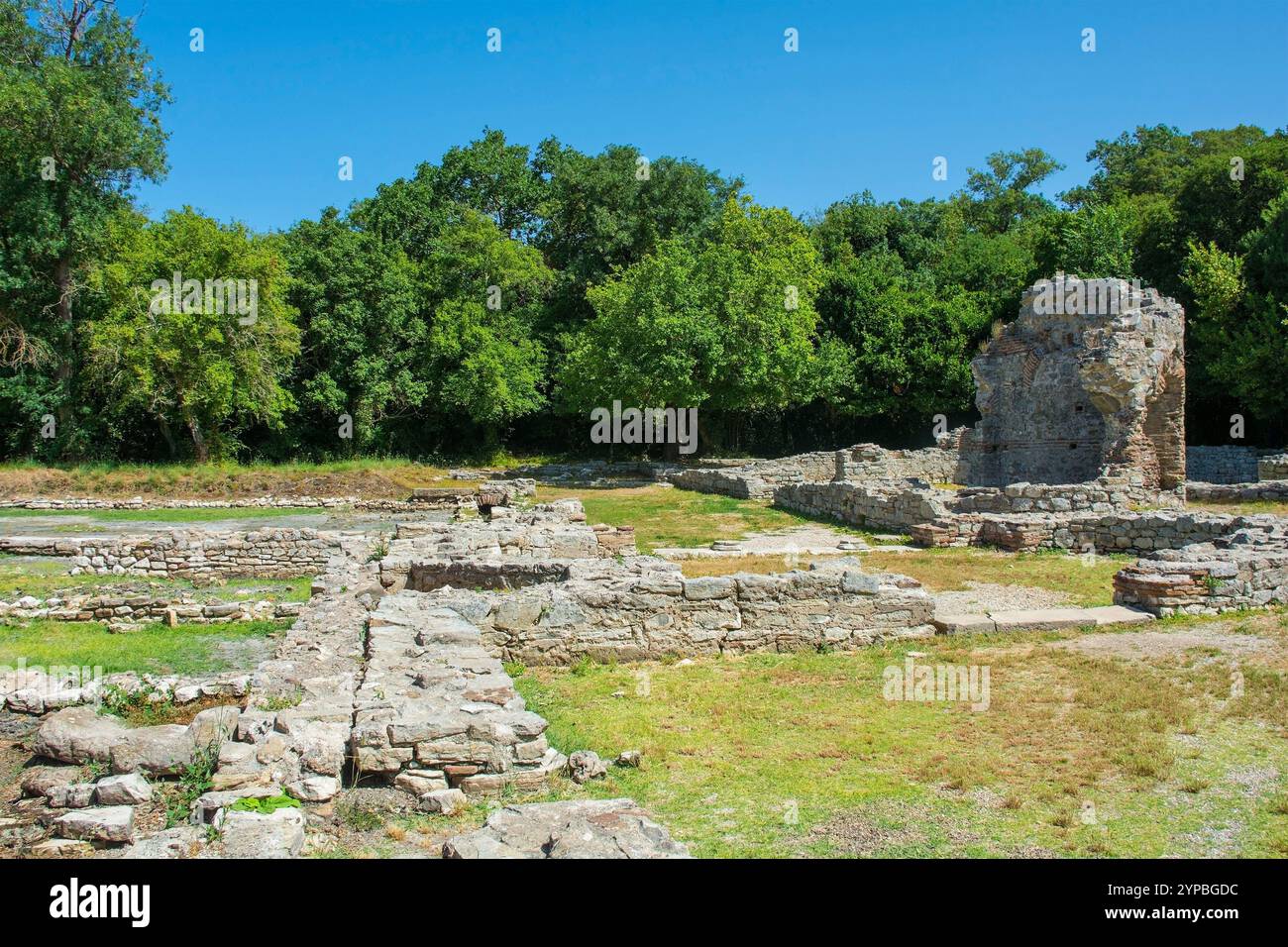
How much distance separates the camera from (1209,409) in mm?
38688

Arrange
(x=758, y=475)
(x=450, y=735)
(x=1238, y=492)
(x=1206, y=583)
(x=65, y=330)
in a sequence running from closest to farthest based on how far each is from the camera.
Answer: (x=450, y=735), (x=1206, y=583), (x=1238, y=492), (x=758, y=475), (x=65, y=330)

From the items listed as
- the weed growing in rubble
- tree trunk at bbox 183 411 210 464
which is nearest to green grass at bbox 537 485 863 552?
the weed growing in rubble

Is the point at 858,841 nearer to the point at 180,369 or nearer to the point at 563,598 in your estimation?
the point at 563,598

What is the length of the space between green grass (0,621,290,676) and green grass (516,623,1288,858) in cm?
391

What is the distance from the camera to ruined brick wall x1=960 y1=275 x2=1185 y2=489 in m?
23.2

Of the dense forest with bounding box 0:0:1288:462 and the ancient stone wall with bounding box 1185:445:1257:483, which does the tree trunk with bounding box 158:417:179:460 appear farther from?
the ancient stone wall with bounding box 1185:445:1257:483

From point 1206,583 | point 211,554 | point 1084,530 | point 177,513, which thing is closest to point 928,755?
point 1206,583

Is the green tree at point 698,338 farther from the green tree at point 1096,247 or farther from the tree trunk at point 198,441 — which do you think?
the tree trunk at point 198,441

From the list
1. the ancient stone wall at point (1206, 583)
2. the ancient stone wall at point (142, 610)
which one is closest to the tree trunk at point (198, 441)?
the ancient stone wall at point (142, 610)

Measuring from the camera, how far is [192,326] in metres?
34.4

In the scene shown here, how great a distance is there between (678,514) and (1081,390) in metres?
11.1

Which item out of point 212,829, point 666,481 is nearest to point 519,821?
point 212,829

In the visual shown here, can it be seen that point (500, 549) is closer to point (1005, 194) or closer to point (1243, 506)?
point (1243, 506)
